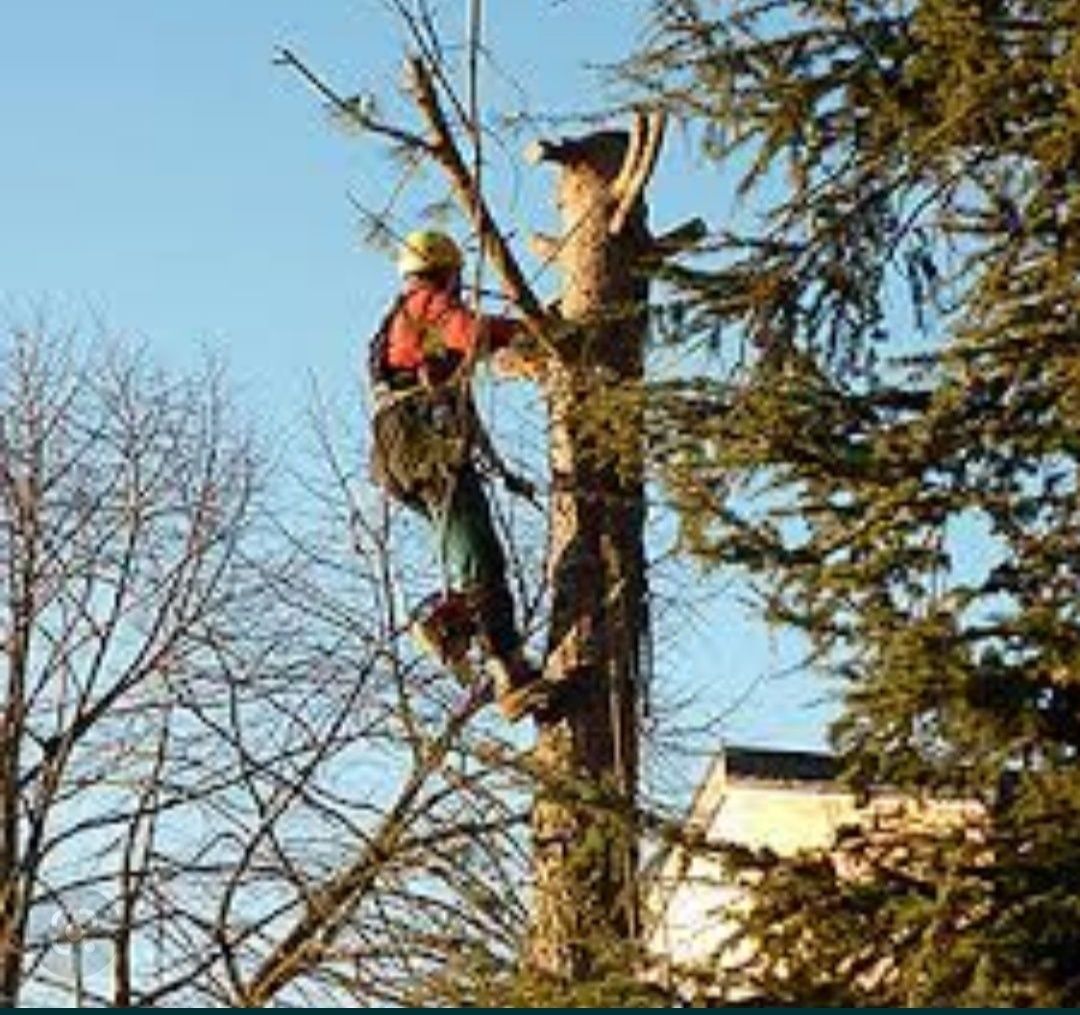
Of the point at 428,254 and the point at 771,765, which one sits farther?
the point at 771,765

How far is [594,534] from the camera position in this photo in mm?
6402

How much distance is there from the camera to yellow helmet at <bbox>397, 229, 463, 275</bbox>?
22.2 feet

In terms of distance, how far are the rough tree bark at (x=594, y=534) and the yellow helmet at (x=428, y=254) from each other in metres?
0.25

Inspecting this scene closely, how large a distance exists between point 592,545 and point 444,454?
1.64ft

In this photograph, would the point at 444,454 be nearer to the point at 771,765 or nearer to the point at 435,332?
the point at 435,332

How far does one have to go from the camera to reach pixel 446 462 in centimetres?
664

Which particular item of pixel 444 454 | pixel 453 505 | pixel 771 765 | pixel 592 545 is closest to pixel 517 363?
pixel 444 454

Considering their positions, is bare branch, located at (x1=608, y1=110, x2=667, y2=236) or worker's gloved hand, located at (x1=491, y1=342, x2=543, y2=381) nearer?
worker's gloved hand, located at (x1=491, y1=342, x2=543, y2=381)

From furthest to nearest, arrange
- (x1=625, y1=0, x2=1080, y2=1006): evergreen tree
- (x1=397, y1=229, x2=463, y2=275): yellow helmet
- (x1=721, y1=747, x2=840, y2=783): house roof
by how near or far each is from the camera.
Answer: (x1=721, y1=747, x2=840, y2=783): house roof
(x1=397, y1=229, x2=463, y2=275): yellow helmet
(x1=625, y1=0, x2=1080, y2=1006): evergreen tree

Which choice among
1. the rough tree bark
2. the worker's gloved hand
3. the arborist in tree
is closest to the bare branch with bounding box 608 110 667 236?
the rough tree bark

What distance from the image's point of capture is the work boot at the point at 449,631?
6.81 m

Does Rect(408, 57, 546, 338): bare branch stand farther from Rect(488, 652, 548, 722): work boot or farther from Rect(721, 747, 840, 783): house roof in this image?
Rect(721, 747, 840, 783): house roof

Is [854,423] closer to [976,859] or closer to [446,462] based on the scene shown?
[976,859]

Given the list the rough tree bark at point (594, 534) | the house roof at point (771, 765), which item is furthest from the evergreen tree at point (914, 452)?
the house roof at point (771, 765)
